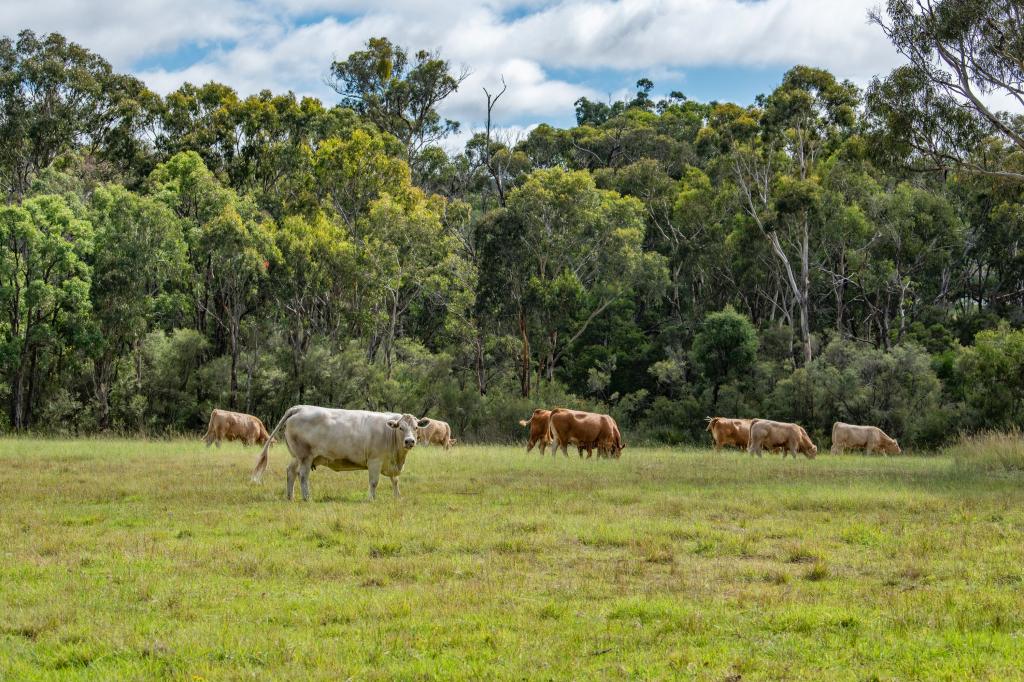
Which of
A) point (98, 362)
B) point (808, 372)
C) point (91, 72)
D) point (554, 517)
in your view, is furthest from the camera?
point (91, 72)

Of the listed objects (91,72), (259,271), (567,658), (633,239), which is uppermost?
(91,72)

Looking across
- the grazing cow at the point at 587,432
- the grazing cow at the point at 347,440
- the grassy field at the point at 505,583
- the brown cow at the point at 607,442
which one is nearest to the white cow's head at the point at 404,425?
the grazing cow at the point at 347,440

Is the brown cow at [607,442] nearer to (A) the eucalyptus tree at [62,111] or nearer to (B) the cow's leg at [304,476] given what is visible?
(B) the cow's leg at [304,476]

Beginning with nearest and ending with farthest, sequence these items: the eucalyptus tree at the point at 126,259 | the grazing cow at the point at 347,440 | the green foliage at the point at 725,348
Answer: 1. the grazing cow at the point at 347,440
2. the eucalyptus tree at the point at 126,259
3. the green foliage at the point at 725,348

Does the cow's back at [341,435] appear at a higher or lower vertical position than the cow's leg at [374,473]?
higher

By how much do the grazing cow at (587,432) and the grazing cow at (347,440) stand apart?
1300 cm

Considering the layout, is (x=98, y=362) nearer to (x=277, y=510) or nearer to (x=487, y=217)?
(x=487, y=217)

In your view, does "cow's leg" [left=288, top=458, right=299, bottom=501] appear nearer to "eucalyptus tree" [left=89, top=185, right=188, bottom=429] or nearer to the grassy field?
the grassy field

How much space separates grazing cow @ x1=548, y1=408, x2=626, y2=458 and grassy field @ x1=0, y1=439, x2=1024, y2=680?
38.9 feet

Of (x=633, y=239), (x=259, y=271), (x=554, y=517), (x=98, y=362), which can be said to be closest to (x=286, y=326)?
(x=259, y=271)

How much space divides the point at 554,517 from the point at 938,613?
602cm

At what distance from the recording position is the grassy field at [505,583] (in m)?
6.68

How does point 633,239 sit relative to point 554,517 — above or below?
above

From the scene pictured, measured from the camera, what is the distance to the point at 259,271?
42.4 meters
